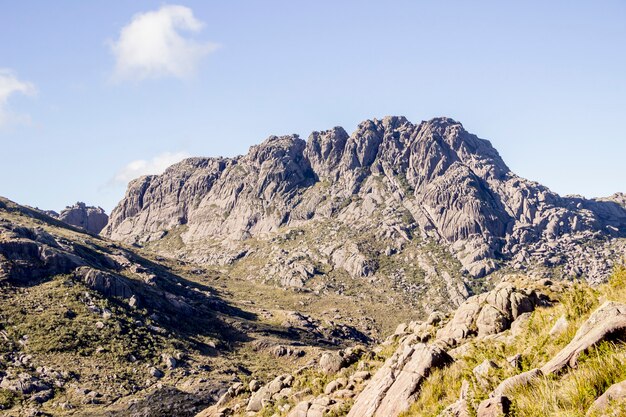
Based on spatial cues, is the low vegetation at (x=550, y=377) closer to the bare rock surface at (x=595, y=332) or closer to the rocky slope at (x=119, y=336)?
the bare rock surface at (x=595, y=332)

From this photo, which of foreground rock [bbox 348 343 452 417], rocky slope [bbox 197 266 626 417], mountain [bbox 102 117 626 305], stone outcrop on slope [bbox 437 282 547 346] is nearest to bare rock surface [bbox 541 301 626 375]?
rocky slope [bbox 197 266 626 417]

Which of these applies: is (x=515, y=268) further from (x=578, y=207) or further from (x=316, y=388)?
(x=316, y=388)

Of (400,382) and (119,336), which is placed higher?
(400,382)

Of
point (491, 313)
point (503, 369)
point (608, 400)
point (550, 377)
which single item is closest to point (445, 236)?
point (491, 313)

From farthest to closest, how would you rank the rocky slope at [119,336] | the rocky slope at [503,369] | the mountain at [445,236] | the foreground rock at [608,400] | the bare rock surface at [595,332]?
the mountain at [445,236]
the rocky slope at [119,336]
the bare rock surface at [595,332]
the rocky slope at [503,369]
the foreground rock at [608,400]

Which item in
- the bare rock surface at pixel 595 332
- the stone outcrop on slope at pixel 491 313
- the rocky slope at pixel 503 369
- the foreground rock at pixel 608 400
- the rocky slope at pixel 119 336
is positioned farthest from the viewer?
the rocky slope at pixel 119 336

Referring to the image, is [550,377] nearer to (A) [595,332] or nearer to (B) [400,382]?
(A) [595,332]

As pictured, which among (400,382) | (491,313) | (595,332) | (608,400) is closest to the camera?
(608,400)

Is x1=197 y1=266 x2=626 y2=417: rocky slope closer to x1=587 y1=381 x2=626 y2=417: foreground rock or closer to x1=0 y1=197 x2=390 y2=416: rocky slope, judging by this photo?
x1=587 y1=381 x2=626 y2=417: foreground rock

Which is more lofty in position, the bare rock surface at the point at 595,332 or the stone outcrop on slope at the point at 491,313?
the bare rock surface at the point at 595,332

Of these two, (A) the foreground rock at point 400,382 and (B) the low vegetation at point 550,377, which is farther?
(A) the foreground rock at point 400,382

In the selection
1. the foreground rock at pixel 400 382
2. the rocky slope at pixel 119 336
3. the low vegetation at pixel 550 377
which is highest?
the low vegetation at pixel 550 377

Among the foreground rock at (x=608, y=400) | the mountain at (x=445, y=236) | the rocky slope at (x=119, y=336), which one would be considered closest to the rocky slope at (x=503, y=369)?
the foreground rock at (x=608, y=400)

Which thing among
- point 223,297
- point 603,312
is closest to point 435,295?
point 223,297
